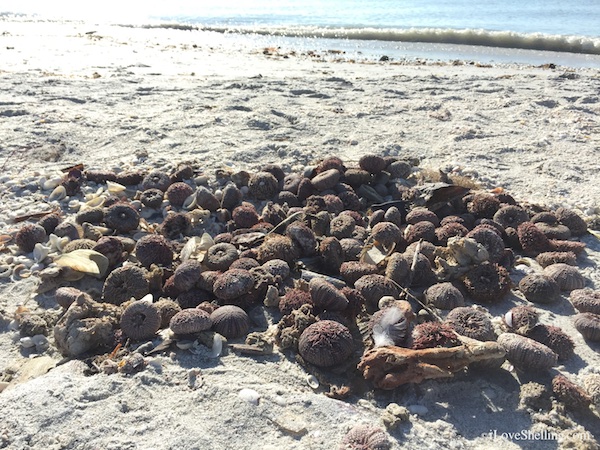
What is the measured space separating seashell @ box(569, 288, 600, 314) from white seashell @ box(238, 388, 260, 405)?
211 centimetres

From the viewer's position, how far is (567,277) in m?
3.41

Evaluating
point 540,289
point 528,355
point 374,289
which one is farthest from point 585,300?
point 374,289

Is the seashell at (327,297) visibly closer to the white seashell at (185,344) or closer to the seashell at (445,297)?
the seashell at (445,297)

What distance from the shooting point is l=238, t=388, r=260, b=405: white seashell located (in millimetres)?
2398

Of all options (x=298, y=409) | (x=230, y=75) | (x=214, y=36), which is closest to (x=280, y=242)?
(x=298, y=409)

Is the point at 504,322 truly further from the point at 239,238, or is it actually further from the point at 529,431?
the point at 239,238

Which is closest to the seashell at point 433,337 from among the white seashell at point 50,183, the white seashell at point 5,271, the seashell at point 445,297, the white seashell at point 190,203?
the seashell at point 445,297

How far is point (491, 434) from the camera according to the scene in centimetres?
229

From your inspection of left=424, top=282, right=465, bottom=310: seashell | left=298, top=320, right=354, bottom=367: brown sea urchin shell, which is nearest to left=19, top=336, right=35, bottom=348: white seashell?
left=298, top=320, right=354, bottom=367: brown sea urchin shell

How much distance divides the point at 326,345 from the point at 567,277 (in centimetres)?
187

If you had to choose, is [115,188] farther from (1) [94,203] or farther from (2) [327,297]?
(2) [327,297]

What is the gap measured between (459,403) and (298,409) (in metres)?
0.79

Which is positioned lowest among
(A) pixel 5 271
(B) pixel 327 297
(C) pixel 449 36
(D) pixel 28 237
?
(A) pixel 5 271

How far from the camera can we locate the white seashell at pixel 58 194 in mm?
4570
